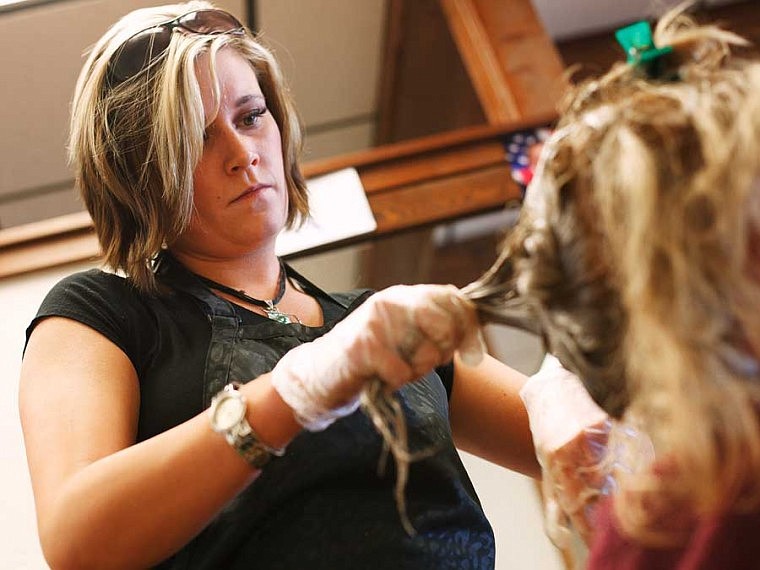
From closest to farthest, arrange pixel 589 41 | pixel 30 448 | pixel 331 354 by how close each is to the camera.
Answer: pixel 331 354 < pixel 30 448 < pixel 589 41

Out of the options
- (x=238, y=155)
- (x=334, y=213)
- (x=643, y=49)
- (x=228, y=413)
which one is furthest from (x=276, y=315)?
(x=334, y=213)

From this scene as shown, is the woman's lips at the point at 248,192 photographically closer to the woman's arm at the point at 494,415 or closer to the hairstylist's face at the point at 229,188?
the hairstylist's face at the point at 229,188

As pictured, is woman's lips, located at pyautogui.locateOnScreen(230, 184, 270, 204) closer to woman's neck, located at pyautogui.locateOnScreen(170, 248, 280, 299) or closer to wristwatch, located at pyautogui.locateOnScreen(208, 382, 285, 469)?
woman's neck, located at pyautogui.locateOnScreen(170, 248, 280, 299)

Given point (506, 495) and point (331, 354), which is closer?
point (331, 354)

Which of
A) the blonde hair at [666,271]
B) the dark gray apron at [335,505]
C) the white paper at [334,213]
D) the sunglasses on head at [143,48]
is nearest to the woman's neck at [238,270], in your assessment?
the dark gray apron at [335,505]

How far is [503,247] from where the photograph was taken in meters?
0.86

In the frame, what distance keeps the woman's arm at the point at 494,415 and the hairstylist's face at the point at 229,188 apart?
0.32 metres

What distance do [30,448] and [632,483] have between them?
0.61 metres

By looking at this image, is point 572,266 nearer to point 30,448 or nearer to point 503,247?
point 503,247

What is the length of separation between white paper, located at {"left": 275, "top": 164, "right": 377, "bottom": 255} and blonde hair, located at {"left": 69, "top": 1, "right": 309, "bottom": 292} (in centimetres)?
76

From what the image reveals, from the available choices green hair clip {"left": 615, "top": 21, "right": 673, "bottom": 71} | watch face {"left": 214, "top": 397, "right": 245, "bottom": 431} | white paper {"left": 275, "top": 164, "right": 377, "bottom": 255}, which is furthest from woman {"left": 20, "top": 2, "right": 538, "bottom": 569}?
white paper {"left": 275, "top": 164, "right": 377, "bottom": 255}

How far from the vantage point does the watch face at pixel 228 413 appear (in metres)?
0.89

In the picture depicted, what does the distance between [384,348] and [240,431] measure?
0.16 meters

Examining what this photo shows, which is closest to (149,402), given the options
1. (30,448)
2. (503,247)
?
(30,448)
